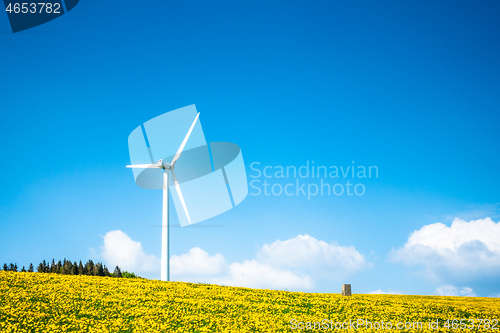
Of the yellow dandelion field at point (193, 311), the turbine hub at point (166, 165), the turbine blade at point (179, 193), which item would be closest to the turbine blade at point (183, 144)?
→ the turbine hub at point (166, 165)

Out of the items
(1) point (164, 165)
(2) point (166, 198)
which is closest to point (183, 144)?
(1) point (164, 165)

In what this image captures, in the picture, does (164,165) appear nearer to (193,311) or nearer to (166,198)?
(166,198)

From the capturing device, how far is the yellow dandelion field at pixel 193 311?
77.5ft

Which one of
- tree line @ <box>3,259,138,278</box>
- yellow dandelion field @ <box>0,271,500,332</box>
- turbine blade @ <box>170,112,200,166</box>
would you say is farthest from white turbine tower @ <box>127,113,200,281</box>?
tree line @ <box>3,259,138,278</box>

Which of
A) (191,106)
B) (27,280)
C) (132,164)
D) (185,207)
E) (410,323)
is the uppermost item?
(191,106)

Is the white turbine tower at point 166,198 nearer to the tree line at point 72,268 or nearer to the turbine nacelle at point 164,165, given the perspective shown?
the turbine nacelle at point 164,165

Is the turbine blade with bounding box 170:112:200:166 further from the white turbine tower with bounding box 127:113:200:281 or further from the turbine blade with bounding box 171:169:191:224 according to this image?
the turbine blade with bounding box 171:169:191:224

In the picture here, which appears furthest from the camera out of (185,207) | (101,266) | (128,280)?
(101,266)

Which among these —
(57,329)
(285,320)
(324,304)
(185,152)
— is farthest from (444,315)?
(185,152)

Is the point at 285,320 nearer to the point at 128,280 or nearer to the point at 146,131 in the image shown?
the point at 128,280

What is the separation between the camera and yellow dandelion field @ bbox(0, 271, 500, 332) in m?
23.6

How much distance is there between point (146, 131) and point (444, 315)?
30.9m

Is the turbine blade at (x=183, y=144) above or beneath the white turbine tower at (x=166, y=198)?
above

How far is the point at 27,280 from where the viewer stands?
33094 millimetres
